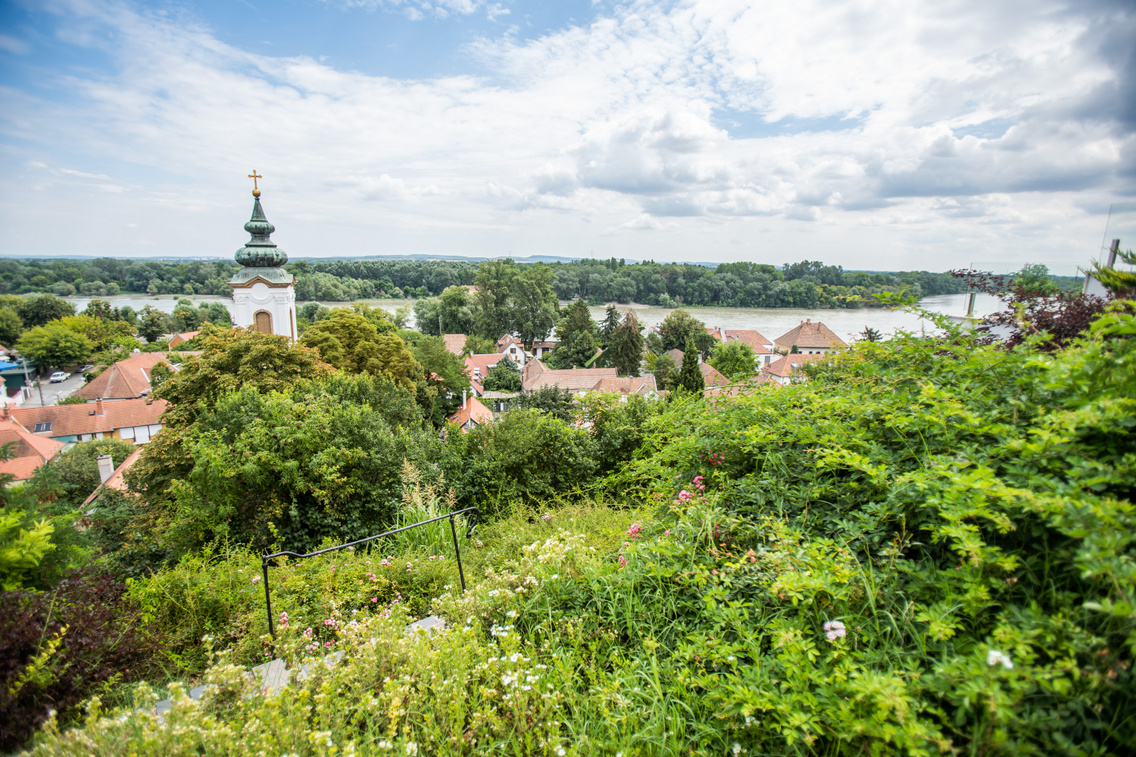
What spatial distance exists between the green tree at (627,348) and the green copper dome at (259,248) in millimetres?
26302

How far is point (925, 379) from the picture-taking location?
10.2ft

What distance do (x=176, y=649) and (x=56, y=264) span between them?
8614 cm

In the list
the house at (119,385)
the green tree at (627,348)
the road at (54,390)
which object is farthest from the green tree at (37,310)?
the green tree at (627,348)

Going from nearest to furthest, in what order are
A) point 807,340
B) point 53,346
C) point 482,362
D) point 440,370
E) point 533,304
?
point 440,370, point 482,362, point 807,340, point 53,346, point 533,304

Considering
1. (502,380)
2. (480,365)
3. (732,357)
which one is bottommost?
(502,380)

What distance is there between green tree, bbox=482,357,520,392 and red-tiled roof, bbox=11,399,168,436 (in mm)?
19091

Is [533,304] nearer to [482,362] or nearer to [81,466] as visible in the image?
[482,362]

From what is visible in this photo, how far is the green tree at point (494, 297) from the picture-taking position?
4762 cm

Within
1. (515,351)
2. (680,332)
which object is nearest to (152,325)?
(515,351)

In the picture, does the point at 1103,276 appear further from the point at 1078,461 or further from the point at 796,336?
the point at 796,336

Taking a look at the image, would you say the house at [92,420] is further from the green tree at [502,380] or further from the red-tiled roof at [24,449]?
the green tree at [502,380]

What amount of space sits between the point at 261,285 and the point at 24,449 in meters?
11.7

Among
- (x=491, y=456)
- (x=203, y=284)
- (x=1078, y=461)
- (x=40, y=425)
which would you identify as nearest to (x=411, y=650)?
(x=1078, y=461)

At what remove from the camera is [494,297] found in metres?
48.5
